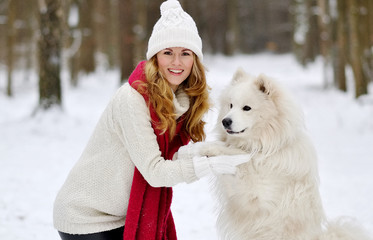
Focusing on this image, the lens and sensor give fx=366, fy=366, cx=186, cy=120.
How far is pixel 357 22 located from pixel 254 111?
8.85 meters

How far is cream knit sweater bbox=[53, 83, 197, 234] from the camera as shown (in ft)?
7.18

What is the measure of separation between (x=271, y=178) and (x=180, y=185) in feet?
9.89

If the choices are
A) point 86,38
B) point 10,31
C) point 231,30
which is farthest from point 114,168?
point 231,30

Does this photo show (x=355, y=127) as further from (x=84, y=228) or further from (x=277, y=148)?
(x=84, y=228)

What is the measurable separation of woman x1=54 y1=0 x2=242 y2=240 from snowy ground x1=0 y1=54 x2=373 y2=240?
525mm

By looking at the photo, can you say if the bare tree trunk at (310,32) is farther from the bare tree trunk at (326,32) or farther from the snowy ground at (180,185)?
the snowy ground at (180,185)

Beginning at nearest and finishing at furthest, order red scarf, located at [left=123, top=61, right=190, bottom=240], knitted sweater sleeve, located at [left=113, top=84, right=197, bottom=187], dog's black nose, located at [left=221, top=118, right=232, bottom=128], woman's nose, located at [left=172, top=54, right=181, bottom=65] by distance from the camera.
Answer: knitted sweater sleeve, located at [left=113, top=84, right=197, bottom=187] < red scarf, located at [left=123, top=61, right=190, bottom=240] < woman's nose, located at [left=172, top=54, right=181, bottom=65] < dog's black nose, located at [left=221, top=118, right=232, bottom=128]

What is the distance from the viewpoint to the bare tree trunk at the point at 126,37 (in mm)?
14203

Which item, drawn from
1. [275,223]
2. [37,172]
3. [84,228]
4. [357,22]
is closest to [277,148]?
[275,223]

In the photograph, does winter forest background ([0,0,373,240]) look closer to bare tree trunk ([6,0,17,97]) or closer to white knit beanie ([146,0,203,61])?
bare tree trunk ([6,0,17,97])

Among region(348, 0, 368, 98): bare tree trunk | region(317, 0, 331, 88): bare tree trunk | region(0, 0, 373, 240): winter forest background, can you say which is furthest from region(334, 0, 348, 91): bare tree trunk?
region(348, 0, 368, 98): bare tree trunk

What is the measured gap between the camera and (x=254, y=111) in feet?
8.70

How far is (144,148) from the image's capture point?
2.19 metres

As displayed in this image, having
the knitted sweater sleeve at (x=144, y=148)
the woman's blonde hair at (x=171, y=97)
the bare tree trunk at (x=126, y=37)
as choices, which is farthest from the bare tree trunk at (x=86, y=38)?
the knitted sweater sleeve at (x=144, y=148)
